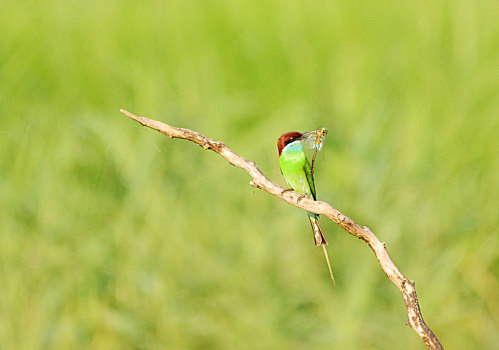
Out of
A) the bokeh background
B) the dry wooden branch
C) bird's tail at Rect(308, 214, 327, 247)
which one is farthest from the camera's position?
the bokeh background

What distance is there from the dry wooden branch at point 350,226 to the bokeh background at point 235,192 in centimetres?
196

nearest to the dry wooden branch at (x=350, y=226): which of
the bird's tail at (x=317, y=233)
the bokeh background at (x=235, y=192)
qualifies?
the bird's tail at (x=317, y=233)

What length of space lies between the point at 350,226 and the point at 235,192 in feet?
7.25

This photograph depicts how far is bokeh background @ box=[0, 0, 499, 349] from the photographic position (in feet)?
9.61

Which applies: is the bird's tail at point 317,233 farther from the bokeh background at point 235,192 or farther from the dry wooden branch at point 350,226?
the bokeh background at point 235,192

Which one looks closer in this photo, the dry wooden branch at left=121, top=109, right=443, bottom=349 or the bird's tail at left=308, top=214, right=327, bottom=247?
the dry wooden branch at left=121, top=109, right=443, bottom=349

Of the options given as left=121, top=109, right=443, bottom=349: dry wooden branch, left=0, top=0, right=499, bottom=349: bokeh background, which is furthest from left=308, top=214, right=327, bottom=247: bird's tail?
left=0, top=0, right=499, bottom=349: bokeh background

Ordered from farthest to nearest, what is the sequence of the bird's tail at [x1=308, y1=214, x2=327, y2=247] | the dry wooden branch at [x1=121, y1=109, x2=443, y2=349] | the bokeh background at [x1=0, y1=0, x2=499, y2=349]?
the bokeh background at [x1=0, y1=0, x2=499, y2=349] → the bird's tail at [x1=308, y1=214, x2=327, y2=247] → the dry wooden branch at [x1=121, y1=109, x2=443, y2=349]

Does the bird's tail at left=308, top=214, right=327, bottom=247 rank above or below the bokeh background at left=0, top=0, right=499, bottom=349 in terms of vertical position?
below

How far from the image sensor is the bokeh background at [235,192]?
9.61 ft

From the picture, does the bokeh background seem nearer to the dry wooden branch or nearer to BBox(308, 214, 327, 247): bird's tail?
BBox(308, 214, 327, 247): bird's tail

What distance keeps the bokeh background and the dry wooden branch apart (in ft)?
6.43

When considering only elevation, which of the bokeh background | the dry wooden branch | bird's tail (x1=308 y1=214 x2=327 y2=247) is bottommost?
the dry wooden branch

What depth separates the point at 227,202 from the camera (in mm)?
3020
